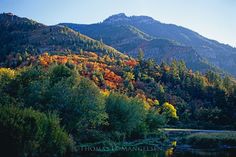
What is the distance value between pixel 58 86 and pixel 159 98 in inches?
3455

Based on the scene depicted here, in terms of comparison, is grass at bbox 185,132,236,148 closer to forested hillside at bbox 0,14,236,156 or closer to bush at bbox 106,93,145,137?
forested hillside at bbox 0,14,236,156

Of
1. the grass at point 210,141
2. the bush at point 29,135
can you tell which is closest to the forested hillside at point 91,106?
the bush at point 29,135

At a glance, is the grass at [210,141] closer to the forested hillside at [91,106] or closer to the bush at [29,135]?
the forested hillside at [91,106]

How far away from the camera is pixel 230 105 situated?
141m

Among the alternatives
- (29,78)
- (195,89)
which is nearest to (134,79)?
(195,89)

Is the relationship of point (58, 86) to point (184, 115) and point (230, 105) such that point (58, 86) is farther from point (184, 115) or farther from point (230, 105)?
point (230, 105)

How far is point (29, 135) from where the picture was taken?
132 ft

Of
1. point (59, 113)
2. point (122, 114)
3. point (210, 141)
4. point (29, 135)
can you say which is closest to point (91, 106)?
point (59, 113)

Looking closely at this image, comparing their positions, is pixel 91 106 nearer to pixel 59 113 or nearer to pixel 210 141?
pixel 59 113

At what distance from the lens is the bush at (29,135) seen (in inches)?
1531

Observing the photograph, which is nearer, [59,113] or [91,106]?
[59,113]

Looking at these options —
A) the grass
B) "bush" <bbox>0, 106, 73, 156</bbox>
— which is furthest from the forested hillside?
the grass

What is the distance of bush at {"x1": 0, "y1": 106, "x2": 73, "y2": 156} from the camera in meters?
38.9

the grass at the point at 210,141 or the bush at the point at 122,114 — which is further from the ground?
the bush at the point at 122,114
